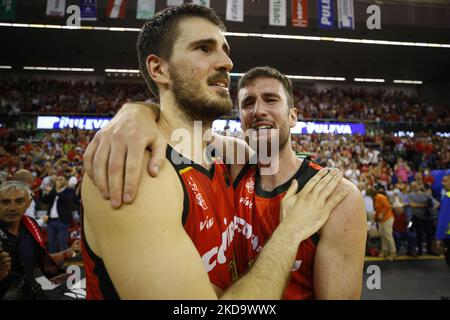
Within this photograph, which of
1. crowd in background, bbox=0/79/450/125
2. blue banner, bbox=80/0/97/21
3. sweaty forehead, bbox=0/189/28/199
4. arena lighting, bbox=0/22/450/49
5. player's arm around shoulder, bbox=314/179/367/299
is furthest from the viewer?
crowd in background, bbox=0/79/450/125

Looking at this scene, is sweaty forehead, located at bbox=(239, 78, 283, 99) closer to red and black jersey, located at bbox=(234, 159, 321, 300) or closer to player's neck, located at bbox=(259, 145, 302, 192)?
player's neck, located at bbox=(259, 145, 302, 192)

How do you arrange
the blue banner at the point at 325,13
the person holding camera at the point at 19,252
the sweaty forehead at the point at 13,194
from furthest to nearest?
the blue banner at the point at 325,13 < the sweaty forehead at the point at 13,194 < the person holding camera at the point at 19,252

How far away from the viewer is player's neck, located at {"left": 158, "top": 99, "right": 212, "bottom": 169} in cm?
155

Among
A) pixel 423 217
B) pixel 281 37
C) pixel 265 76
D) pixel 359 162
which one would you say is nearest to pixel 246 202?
pixel 265 76

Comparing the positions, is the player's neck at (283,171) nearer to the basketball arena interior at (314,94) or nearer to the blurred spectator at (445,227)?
the basketball arena interior at (314,94)

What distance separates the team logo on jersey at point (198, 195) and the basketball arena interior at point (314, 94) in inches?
98.9

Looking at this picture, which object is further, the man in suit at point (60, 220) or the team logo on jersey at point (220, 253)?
the man in suit at point (60, 220)

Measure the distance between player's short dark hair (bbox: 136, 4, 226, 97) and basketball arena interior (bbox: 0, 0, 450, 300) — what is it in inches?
99.2

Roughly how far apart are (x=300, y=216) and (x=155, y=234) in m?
0.77

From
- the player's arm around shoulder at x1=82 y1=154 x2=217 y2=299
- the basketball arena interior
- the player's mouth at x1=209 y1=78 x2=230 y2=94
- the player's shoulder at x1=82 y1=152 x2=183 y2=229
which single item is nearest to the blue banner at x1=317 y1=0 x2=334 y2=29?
the basketball arena interior

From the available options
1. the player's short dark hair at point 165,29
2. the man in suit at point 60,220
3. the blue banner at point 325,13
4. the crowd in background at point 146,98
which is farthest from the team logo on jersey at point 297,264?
the crowd in background at point 146,98

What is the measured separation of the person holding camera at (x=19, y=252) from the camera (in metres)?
2.70

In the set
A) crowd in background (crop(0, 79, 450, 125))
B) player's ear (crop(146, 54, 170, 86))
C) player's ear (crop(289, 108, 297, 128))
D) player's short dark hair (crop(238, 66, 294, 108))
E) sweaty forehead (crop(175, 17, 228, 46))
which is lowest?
player's ear (crop(289, 108, 297, 128))
